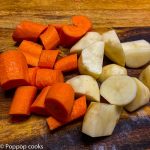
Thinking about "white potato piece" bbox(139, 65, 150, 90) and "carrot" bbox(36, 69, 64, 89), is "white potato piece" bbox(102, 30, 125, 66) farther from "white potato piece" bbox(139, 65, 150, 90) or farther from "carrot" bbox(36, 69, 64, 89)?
"carrot" bbox(36, 69, 64, 89)

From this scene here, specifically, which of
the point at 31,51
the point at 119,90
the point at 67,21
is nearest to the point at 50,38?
the point at 31,51

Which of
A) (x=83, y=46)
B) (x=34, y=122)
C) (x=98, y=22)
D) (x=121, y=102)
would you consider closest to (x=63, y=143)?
(x=34, y=122)

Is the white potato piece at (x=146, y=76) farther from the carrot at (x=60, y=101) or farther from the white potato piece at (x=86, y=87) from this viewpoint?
the carrot at (x=60, y=101)

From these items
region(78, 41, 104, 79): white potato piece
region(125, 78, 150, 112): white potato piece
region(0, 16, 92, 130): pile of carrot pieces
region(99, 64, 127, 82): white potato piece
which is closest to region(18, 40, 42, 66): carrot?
region(0, 16, 92, 130): pile of carrot pieces

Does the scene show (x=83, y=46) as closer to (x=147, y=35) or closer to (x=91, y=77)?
(x=91, y=77)

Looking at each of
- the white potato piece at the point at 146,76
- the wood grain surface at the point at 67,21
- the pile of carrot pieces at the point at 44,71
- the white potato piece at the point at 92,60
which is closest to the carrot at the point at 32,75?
the pile of carrot pieces at the point at 44,71
